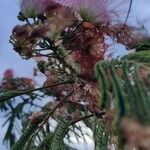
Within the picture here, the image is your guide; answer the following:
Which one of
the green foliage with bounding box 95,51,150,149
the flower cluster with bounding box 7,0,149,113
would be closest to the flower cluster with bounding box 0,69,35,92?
the flower cluster with bounding box 7,0,149,113

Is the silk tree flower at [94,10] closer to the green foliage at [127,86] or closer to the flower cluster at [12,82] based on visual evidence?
the green foliage at [127,86]

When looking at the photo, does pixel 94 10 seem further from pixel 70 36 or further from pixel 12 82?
pixel 12 82

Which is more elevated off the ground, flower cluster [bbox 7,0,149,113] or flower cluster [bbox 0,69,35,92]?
flower cluster [bbox 7,0,149,113]

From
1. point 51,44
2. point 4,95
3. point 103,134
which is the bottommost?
point 103,134

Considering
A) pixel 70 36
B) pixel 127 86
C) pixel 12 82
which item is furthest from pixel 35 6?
pixel 12 82

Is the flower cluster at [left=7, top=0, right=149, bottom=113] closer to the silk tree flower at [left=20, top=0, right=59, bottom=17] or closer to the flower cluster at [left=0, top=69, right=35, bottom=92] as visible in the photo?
the silk tree flower at [left=20, top=0, right=59, bottom=17]

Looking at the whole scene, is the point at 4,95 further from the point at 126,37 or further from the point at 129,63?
the point at 129,63

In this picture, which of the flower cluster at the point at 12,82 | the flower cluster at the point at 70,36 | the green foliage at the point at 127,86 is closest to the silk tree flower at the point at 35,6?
the flower cluster at the point at 70,36

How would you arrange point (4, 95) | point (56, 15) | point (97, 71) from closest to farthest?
point (97, 71), point (56, 15), point (4, 95)

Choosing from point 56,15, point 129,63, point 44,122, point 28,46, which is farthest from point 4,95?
point 129,63
